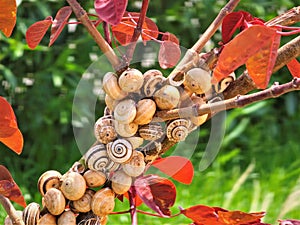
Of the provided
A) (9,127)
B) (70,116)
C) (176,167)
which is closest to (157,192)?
(176,167)

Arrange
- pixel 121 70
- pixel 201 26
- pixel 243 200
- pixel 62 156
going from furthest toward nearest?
1. pixel 201 26
2. pixel 62 156
3. pixel 243 200
4. pixel 121 70

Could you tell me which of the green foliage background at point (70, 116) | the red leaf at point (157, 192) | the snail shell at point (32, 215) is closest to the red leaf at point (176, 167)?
the red leaf at point (157, 192)

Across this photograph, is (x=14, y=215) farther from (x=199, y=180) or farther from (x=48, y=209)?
(x=199, y=180)

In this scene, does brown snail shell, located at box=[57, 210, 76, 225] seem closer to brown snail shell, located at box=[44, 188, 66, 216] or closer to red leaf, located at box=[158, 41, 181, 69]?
brown snail shell, located at box=[44, 188, 66, 216]

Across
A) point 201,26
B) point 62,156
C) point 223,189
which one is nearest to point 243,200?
point 223,189

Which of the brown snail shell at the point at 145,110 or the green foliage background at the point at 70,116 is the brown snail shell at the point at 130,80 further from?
the green foliage background at the point at 70,116

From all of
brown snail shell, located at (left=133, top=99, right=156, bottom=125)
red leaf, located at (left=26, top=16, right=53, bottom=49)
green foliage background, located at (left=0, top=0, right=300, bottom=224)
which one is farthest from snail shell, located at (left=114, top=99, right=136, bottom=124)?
green foliage background, located at (left=0, top=0, right=300, bottom=224)
